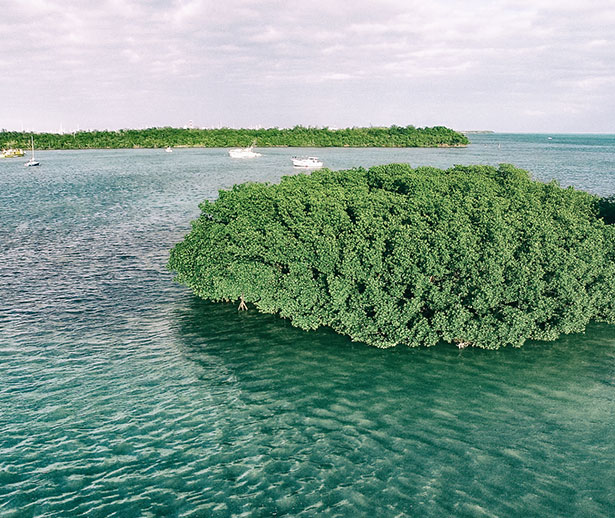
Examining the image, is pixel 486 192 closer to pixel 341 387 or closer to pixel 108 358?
pixel 341 387

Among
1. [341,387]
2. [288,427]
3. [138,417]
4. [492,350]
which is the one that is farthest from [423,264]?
[138,417]

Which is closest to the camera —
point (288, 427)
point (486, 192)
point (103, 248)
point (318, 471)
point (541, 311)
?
point (318, 471)

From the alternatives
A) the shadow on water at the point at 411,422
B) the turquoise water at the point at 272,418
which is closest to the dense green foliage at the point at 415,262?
the shadow on water at the point at 411,422

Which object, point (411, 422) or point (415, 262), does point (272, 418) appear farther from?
point (415, 262)

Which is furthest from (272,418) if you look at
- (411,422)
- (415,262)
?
(415,262)

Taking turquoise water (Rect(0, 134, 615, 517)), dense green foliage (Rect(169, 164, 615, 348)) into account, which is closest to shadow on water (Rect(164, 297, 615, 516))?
turquoise water (Rect(0, 134, 615, 517))
